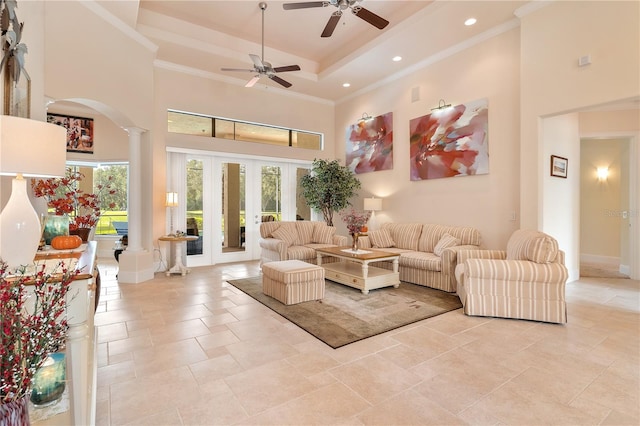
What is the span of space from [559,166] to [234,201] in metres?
6.12

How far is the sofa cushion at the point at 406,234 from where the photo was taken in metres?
5.72

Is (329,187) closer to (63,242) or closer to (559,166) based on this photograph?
(559,166)

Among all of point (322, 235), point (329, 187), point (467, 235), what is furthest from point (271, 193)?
point (467, 235)

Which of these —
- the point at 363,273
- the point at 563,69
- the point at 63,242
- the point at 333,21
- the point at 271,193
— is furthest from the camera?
the point at 271,193

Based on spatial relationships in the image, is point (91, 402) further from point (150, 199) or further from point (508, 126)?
point (508, 126)

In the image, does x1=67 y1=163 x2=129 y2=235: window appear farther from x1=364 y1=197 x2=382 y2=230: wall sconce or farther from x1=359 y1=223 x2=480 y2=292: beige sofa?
x1=359 y1=223 x2=480 y2=292: beige sofa

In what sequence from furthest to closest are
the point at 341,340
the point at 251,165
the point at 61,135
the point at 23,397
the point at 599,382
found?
the point at 251,165 → the point at 341,340 → the point at 599,382 → the point at 61,135 → the point at 23,397

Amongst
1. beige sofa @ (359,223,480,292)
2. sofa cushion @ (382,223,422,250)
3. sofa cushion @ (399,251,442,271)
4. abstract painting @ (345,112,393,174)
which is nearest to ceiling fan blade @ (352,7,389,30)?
abstract painting @ (345,112,393,174)

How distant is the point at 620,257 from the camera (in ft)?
20.4

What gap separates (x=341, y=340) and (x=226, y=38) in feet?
18.3

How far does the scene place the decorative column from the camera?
5.15 metres

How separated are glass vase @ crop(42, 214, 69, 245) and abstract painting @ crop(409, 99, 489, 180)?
5.36 metres

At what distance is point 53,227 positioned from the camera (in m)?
2.61

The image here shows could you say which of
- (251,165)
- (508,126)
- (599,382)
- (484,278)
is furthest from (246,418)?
(251,165)
